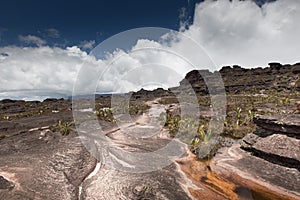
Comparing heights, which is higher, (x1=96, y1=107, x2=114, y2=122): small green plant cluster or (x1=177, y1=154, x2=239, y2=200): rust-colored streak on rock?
(x1=96, y1=107, x2=114, y2=122): small green plant cluster

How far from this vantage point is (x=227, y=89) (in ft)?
446

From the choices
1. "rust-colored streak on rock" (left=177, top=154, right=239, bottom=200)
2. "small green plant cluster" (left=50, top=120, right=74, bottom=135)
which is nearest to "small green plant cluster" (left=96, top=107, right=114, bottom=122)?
"small green plant cluster" (left=50, top=120, right=74, bottom=135)

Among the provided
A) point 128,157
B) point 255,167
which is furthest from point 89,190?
point 255,167

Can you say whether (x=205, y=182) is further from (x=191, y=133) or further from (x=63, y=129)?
(x=63, y=129)

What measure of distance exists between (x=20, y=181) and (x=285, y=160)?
23362 mm

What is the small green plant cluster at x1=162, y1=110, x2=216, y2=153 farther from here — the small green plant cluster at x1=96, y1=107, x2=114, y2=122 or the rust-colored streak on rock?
the small green plant cluster at x1=96, y1=107, x2=114, y2=122

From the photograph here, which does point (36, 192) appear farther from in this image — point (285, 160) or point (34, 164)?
point (285, 160)

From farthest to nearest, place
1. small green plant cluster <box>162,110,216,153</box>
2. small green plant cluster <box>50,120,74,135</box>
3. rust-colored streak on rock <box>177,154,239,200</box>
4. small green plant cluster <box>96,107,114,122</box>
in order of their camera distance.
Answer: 1. small green plant cluster <box>96,107,114,122</box>
2. small green plant cluster <box>50,120,74,135</box>
3. small green plant cluster <box>162,110,216,153</box>
4. rust-colored streak on rock <box>177,154,239,200</box>

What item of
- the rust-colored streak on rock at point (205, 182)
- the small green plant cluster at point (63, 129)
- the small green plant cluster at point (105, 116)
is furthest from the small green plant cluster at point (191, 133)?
the small green plant cluster at point (105, 116)

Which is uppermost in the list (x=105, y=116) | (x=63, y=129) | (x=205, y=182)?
(x=105, y=116)

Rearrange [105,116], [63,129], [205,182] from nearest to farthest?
[205,182]
[63,129]
[105,116]

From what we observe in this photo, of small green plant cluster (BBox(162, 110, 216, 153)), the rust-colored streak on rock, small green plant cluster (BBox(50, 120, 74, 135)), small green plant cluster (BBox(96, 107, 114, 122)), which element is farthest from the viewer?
small green plant cluster (BBox(96, 107, 114, 122))

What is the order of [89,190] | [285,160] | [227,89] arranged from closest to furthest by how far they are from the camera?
1. [89,190]
2. [285,160]
3. [227,89]

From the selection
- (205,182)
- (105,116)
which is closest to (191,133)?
(205,182)
